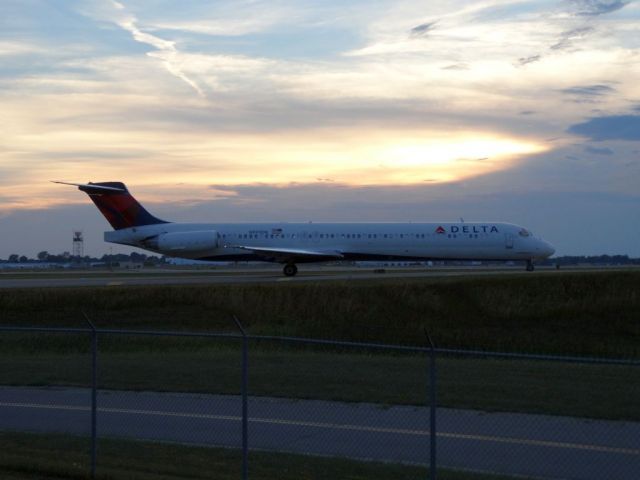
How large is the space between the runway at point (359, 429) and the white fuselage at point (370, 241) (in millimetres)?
32811

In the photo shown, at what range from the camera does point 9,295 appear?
34.7m

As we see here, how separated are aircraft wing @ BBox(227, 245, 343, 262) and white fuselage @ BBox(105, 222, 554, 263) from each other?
5.7 inches

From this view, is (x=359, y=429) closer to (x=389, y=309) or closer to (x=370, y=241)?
(x=389, y=309)

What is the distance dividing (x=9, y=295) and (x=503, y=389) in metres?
25.3

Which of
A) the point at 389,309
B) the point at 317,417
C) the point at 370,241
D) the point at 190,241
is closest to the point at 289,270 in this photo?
the point at 370,241

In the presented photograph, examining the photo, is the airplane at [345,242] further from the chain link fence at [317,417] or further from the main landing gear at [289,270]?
the chain link fence at [317,417]

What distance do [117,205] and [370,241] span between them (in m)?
15.8

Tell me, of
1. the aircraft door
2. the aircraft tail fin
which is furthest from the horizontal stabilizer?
the aircraft door

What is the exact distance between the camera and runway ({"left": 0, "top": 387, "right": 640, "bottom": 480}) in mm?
10102

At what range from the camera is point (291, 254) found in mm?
47469

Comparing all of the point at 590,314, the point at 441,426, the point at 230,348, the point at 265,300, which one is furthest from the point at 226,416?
the point at 590,314

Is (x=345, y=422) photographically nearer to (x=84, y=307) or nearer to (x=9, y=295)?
(x=84, y=307)

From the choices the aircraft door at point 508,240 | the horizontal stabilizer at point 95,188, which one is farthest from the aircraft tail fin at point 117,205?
the aircraft door at point 508,240


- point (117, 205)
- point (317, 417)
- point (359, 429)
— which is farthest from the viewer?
point (117, 205)
